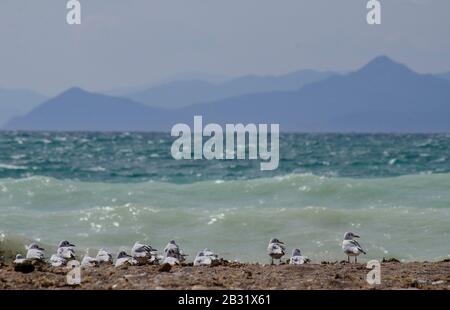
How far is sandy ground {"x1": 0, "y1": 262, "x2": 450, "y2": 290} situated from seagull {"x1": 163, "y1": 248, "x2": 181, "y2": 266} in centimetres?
68

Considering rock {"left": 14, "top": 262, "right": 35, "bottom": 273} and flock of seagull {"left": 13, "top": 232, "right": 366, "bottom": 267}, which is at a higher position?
flock of seagull {"left": 13, "top": 232, "right": 366, "bottom": 267}

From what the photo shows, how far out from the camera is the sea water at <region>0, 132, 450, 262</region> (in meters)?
21.2

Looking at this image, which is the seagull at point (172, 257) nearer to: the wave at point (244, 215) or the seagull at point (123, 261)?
the seagull at point (123, 261)

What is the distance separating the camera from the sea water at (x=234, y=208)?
69.5 feet

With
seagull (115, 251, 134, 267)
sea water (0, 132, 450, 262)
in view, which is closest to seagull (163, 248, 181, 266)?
seagull (115, 251, 134, 267)

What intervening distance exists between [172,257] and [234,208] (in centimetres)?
1323

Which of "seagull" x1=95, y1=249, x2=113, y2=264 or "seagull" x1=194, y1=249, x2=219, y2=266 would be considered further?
"seagull" x1=95, y1=249, x2=113, y2=264

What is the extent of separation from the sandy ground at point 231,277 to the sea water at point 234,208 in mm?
5749

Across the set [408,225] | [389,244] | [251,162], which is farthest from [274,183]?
[251,162]

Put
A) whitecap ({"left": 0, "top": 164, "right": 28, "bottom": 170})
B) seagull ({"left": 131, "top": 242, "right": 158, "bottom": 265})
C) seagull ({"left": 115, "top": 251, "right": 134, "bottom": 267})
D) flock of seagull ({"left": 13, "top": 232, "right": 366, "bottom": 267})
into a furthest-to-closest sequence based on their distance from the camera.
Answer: whitecap ({"left": 0, "top": 164, "right": 28, "bottom": 170}), seagull ({"left": 131, "top": 242, "right": 158, "bottom": 265}), flock of seagull ({"left": 13, "top": 232, "right": 366, "bottom": 267}), seagull ({"left": 115, "top": 251, "right": 134, "bottom": 267})

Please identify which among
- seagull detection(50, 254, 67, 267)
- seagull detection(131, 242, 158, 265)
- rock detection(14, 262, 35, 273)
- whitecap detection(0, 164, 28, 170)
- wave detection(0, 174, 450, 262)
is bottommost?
rock detection(14, 262, 35, 273)

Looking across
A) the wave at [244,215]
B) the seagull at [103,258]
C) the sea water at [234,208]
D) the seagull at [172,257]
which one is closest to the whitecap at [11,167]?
the sea water at [234,208]

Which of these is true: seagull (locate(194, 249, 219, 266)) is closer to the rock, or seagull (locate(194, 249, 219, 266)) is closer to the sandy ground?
the sandy ground
